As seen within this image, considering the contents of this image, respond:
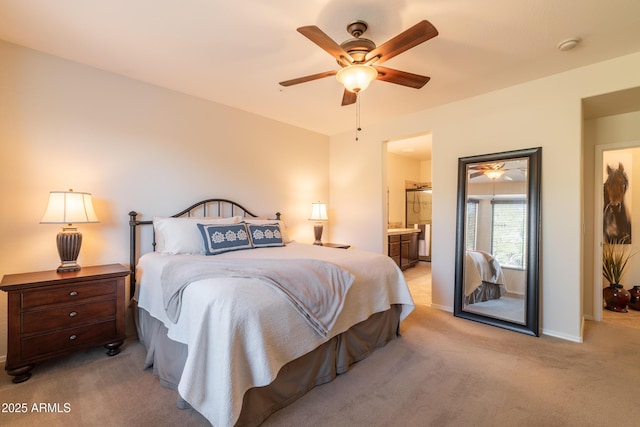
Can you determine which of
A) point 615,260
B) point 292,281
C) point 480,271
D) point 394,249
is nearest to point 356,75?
point 292,281

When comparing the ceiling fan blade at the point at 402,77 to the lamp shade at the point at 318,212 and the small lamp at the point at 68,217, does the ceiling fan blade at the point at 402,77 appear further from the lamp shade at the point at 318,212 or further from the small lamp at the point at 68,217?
the small lamp at the point at 68,217

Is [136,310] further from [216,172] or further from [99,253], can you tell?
[216,172]

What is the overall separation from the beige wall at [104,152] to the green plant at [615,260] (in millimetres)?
4774

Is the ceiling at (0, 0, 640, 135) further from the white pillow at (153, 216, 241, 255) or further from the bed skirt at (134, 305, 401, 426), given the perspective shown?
the bed skirt at (134, 305, 401, 426)

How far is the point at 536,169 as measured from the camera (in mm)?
2934

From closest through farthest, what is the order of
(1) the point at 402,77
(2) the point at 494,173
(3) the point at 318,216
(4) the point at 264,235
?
(1) the point at 402,77 < (2) the point at 494,173 < (4) the point at 264,235 < (3) the point at 318,216

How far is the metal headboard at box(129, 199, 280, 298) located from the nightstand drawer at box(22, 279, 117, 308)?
541mm

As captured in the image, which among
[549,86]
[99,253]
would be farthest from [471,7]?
[99,253]

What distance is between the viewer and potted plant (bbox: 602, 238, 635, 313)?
3582 mm

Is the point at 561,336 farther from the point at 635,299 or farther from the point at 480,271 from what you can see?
the point at 635,299

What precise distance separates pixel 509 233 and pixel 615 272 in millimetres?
1958

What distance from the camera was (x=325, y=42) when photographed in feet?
5.86

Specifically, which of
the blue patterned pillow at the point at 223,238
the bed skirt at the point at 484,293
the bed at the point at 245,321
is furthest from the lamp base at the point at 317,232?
the bed skirt at the point at 484,293

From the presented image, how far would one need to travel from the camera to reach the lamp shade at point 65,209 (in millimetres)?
2305
